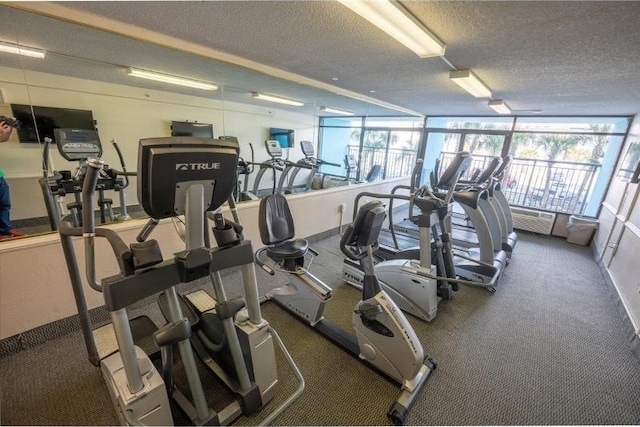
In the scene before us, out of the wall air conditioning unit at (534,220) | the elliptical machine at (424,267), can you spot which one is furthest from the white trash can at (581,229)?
the elliptical machine at (424,267)

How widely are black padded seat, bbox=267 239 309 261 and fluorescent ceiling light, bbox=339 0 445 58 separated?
157cm

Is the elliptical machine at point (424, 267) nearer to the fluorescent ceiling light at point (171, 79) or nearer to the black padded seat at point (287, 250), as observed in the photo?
the black padded seat at point (287, 250)

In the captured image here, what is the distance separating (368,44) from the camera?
86.8 inches

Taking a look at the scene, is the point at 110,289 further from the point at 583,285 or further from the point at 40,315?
the point at 583,285

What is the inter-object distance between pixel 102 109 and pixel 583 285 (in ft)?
20.2

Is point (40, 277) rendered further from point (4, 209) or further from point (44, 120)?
point (44, 120)

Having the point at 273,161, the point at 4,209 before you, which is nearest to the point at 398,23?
the point at 273,161

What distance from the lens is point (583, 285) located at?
3221 mm

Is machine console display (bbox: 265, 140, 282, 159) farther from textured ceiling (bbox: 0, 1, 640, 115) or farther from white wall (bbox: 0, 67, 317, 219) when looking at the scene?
textured ceiling (bbox: 0, 1, 640, 115)

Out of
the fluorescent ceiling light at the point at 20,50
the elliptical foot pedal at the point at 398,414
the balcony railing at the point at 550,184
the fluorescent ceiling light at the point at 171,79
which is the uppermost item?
the fluorescent ceiling light at the point at 171,79

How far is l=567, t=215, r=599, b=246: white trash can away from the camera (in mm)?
4465

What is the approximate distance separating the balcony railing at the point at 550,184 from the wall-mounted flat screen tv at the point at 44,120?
6.60 m

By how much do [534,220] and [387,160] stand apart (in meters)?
3.11

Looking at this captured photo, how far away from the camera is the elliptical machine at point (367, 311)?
5.29 ft
